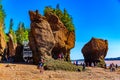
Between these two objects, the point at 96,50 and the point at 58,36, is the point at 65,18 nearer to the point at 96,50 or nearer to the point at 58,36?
the point at 96,50

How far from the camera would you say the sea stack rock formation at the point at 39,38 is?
51.9 m

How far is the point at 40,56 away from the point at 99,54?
2357cm

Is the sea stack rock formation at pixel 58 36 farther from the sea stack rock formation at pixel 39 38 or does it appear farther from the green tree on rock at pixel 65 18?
the green tree on rock at pixel 65 18

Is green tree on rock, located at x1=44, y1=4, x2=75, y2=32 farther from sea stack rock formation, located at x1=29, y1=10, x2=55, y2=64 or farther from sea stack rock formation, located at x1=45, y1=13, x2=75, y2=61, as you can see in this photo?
sea stack rock formation, located at x1=29, y1=10, x2=55, y2=64

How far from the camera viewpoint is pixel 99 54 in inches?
2835

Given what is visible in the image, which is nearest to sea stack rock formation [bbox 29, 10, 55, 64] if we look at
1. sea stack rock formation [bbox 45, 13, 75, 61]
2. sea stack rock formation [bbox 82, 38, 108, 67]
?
sea stack rock formation [bbox 45, 13, 75, 61]

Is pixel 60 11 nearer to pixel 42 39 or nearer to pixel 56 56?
pixel 56 56

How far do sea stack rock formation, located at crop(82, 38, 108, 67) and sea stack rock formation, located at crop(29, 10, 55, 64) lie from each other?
19.4 meters

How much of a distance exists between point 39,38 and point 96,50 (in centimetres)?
2173

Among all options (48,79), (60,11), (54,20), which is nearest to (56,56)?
(54,20)

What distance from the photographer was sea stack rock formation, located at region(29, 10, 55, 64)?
51875mm

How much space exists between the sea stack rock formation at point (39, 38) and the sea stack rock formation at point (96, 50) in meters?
19.4

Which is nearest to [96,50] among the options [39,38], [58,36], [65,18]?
[65,18]

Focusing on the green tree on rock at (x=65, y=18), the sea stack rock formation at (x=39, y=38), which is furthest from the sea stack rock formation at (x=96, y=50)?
the sea stack rock formation at (x=39, y=38)
